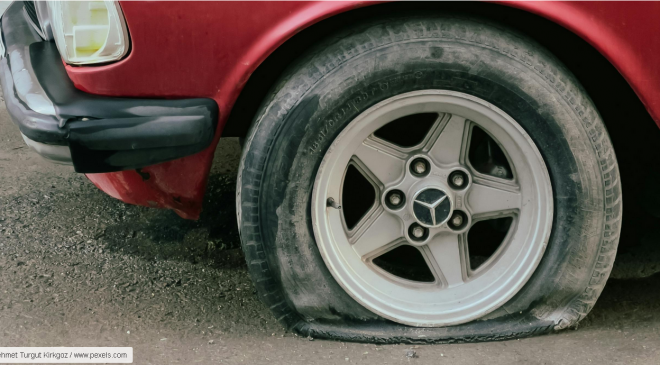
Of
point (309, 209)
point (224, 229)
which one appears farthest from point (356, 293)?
point (224, 229)

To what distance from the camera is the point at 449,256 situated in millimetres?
1938

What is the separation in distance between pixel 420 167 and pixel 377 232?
25 centimetres

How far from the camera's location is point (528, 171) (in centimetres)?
182

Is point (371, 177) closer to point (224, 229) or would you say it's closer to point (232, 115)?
point (232, 115)

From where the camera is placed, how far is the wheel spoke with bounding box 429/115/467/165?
1.84m

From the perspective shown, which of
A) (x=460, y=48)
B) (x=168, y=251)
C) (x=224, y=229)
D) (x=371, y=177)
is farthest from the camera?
(x=224, y=229)

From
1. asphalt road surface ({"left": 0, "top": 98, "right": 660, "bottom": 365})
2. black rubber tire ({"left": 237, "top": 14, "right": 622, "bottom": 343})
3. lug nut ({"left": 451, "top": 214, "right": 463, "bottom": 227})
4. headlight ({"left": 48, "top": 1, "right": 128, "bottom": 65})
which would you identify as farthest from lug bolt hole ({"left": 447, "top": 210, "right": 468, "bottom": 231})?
headlight ({"left": 48, "top": 1, "right": 128, "bottom": 65})

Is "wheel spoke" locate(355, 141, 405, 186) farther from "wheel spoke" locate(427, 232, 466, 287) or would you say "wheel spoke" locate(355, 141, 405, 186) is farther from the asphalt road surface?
the asphalt road surface

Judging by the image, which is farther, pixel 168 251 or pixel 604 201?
pixel 168 251

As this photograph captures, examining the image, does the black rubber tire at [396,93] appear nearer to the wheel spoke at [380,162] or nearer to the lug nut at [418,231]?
the wheel spoke at [380,162]

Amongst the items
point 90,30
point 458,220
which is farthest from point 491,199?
point 90,30

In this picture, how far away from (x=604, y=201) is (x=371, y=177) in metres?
0.70

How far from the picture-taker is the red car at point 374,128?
1.58 meters

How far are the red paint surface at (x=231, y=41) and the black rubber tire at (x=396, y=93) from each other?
137 mm
